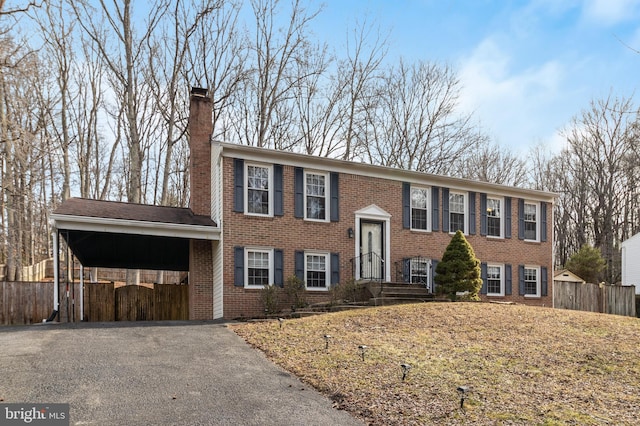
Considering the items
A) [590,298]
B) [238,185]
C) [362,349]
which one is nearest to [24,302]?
[238,185]

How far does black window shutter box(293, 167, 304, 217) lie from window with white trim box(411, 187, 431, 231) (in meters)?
4.23

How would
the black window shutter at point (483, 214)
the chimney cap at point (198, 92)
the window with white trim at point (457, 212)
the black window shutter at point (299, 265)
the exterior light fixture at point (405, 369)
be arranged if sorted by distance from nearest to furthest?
the exterior light fixture at point (405, 369)
the black window shutter at point (299, 265)
the chimney cap at point (198, 92)
the window with white trim at point (457, 212)
the black window shutter at point (483, 214)

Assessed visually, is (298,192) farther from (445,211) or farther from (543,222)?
(543,222)

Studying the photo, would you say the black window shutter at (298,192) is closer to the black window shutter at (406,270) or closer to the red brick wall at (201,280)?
the red brick wall at (201,280)

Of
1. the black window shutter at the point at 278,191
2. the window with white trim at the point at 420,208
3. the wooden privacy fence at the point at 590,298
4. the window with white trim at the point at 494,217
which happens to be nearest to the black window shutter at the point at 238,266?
the black window shutter at the point at 278,191

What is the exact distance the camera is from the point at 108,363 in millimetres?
7770

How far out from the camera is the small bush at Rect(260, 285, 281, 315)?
46.5 ft

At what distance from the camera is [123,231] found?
13.1m

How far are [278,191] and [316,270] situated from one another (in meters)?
2.73

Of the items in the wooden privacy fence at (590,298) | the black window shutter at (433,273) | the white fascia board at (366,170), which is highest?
the white fascia board at (366,170)

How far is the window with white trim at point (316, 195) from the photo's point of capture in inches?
614

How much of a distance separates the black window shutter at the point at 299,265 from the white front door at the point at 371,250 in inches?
82.4

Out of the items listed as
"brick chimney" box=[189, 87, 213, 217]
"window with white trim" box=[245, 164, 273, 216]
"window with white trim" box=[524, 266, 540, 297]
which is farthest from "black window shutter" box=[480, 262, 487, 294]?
"brick chimney" box=[189, 87, 213, 217]

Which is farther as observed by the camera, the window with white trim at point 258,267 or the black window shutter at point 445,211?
the black window shutter at point 445,211
